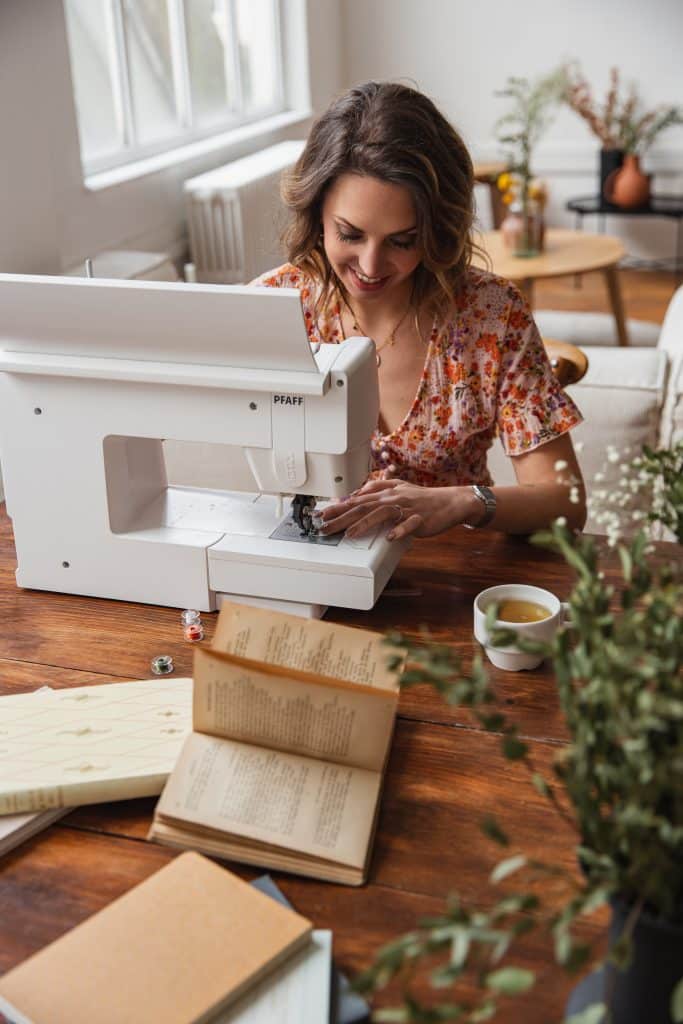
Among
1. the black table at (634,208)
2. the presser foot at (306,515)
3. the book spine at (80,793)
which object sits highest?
the presser foot at (306,515)

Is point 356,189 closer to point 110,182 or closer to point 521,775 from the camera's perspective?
point 521,775

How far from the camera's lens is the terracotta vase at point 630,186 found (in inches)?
209

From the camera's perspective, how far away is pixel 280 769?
1009mm

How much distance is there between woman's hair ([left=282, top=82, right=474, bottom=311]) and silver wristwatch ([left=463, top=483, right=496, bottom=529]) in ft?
1.15

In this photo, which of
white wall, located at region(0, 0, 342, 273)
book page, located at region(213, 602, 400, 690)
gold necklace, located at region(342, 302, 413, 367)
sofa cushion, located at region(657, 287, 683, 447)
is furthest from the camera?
white wall, located at region(0, 0, 342, 273)

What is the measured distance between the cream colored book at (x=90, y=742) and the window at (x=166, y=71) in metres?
2.77

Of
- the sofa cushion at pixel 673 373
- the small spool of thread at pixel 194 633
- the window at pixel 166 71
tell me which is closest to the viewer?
the small spool of thread at pixel 194 633

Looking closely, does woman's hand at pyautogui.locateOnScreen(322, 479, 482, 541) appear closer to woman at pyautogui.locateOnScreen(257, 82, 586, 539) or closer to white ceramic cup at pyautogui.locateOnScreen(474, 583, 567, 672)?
woman at pyautogui.locateOnScreen(257, 82, 586, 539)

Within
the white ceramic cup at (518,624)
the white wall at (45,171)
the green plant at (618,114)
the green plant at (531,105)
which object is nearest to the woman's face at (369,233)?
the white ceramic cup at (518,624)

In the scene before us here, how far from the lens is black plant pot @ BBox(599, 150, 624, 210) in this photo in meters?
5.43

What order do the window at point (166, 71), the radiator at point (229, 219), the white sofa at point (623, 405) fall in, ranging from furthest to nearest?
the radiator at point (229, 219) → the window at point (166, 71) → the white sofa at point (623, 405)

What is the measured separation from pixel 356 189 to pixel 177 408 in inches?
19.9

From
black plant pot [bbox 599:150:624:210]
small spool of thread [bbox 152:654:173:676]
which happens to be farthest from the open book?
black plant pot [bbox 599:150:624:210]

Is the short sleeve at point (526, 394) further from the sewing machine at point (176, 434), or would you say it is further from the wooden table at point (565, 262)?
the wooden table at point (565, 262)
